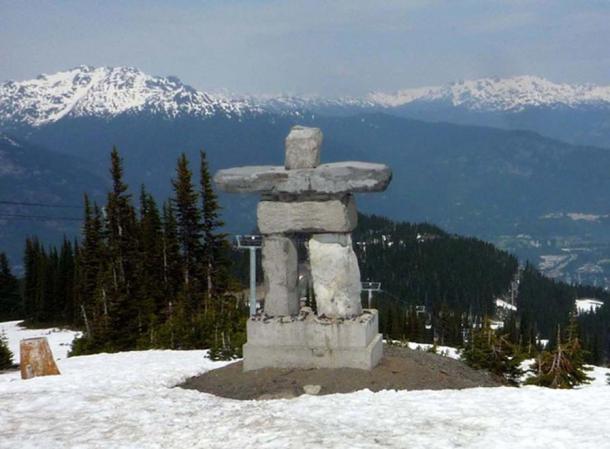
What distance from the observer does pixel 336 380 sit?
1931cm

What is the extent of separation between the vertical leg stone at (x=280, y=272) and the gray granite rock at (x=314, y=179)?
1564mm

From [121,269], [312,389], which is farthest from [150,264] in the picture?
[312,389]

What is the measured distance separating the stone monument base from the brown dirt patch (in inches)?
10.5

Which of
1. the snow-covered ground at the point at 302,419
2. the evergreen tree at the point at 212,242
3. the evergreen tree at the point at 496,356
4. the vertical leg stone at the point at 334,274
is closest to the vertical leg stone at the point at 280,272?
the vertical leg stone at the point at 334,274

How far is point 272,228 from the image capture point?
20766 millimetres

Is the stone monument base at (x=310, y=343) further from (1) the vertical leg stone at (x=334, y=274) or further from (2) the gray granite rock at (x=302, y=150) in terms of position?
(2) the gray granite rock at (x=302, y=150)

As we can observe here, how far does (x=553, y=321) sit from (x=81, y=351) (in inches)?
6330

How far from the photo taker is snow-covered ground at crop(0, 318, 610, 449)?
539 inches

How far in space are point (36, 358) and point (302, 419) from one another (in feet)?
38.0

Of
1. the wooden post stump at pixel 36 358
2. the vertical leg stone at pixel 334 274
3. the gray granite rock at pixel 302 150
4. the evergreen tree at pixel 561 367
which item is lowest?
the evergreen tree at pixel 561 367

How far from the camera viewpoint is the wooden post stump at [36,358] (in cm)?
2284

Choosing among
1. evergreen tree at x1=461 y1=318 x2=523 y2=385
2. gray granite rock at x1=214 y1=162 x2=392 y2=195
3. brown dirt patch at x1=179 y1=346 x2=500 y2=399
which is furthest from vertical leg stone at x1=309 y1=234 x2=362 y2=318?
evergreen tree at x1=461 y1=318 x2=523 y2=385

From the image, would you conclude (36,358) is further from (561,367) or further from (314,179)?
(561,367)

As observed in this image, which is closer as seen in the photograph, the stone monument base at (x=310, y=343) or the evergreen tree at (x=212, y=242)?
the stone monument base at (x=310, y=343)
